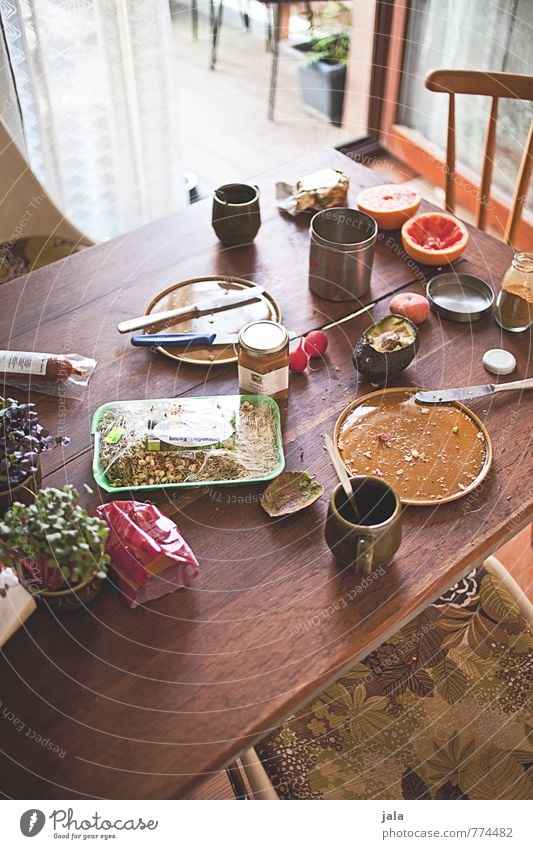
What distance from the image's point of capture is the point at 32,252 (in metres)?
2.14

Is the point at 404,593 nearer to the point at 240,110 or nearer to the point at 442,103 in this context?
the point at 442,103

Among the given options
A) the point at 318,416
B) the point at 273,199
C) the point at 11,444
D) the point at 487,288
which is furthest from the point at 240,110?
the point at 11,444

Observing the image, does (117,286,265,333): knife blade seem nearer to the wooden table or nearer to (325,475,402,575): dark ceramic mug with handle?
the wooden table

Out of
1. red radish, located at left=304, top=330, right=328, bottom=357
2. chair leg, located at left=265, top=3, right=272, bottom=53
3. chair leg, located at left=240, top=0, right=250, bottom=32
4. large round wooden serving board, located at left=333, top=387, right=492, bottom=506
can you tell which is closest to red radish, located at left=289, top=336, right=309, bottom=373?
red radish, located at left=304, top=330, right=328, bottom=357

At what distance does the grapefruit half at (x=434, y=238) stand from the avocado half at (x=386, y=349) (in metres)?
0.24

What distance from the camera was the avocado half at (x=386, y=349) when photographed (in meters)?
1.40

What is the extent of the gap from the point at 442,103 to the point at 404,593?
100 inches

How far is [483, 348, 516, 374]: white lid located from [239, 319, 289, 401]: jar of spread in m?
0.38

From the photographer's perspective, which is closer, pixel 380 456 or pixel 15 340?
pixel 380 456

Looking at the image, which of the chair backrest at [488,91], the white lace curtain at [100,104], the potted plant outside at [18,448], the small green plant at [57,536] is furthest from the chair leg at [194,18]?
the small green plant at [57,536]

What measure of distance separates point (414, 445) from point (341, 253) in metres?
0.42

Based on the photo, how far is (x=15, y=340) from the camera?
153 cm

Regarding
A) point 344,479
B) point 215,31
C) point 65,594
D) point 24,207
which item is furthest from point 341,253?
point 215,31

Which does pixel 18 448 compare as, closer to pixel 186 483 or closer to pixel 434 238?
pixel 186 483
